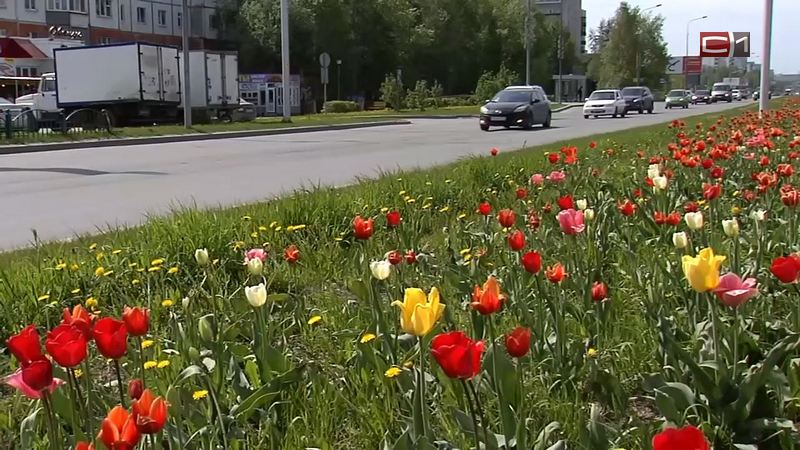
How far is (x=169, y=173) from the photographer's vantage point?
15094mm

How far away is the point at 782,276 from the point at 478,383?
0.90 metres

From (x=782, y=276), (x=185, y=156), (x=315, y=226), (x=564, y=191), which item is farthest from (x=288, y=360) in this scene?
(x=185, y=156)

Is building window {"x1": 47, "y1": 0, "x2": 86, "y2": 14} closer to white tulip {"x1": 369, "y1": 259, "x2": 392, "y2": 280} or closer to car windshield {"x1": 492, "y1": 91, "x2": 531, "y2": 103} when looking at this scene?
car windshield {"x1": 492, "y1": 91, "x2": 531, "y2": 103}

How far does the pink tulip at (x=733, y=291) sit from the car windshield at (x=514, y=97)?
3014 cm

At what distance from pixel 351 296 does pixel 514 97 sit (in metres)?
28.8

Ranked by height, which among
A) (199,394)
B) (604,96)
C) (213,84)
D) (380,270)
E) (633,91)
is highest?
(213,84)

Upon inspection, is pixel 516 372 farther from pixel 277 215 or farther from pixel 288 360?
pixel 277 215

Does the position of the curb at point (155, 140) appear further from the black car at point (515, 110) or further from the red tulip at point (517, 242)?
the red tulip at point (517, 242)

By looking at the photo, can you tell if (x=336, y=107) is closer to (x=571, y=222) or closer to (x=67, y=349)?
(x=571, y=222)

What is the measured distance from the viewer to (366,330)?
3.46 m

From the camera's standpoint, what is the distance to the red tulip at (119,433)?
4.82 feet

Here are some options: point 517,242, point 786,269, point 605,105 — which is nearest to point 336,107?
point 605,105

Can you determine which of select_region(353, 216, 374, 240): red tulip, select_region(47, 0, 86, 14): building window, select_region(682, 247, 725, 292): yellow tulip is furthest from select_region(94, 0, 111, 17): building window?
select_region(682, 247, 725, 292): yellow tulip

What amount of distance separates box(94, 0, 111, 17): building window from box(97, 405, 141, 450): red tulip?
71.9 meters
